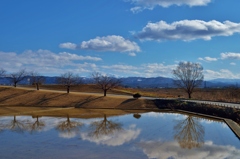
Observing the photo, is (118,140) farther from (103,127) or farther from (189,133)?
(189,133)

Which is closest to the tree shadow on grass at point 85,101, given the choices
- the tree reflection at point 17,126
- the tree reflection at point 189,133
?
the tree reflection at point 17,126

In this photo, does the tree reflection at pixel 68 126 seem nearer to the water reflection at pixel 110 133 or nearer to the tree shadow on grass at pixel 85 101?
the water reflection at pixel 110 133

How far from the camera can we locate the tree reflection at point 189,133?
20234 millimetres

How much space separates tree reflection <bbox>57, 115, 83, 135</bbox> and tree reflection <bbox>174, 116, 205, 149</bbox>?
938 centimetres

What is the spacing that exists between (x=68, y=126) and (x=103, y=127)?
11.6 feet

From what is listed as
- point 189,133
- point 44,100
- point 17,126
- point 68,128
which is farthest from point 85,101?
point 189,133

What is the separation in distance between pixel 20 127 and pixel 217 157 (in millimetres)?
18915

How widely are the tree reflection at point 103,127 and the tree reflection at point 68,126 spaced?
161cm

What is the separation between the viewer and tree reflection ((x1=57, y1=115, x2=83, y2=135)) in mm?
24998

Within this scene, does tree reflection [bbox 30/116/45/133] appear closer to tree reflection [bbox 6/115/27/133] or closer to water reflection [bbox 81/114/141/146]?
tree reflection [bbox 6/115/27/133]

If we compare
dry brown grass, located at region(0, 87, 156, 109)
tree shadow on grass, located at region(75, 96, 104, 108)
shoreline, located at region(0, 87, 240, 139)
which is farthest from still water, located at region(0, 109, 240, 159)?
tree shadow on grass, located at region(75, 96, 104, 108)

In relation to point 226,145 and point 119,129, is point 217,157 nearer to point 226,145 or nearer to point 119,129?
point 226,145

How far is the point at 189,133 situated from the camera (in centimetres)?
2458

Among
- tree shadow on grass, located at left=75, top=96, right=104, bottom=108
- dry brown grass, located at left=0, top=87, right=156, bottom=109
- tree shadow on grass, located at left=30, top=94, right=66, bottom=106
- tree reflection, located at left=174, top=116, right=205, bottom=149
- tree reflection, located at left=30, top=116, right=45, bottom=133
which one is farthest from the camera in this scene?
tree shadow on grass, located at left=30, top=94, right=66, bottom=106
